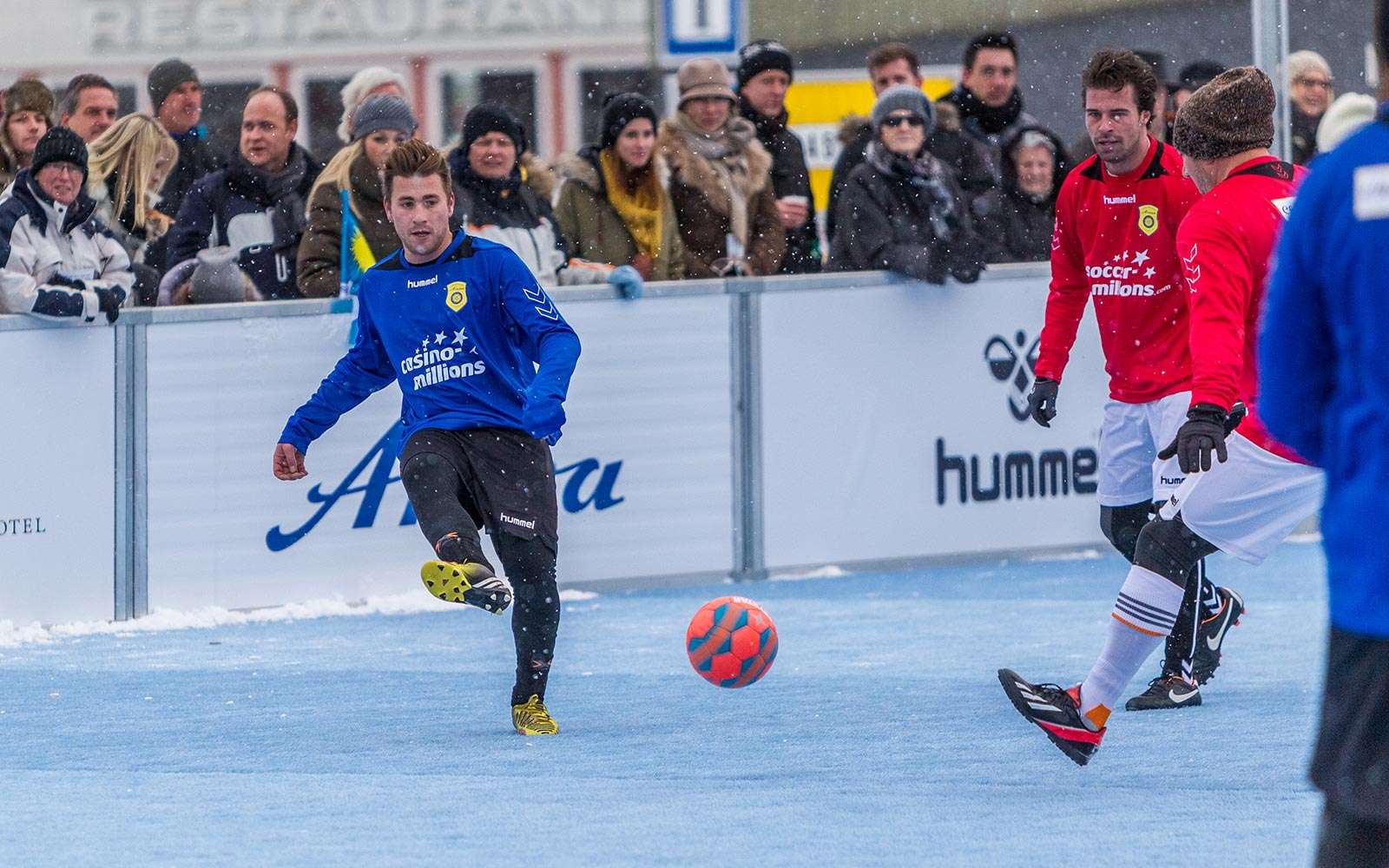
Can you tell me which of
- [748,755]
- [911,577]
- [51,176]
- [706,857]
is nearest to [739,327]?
[911,577]

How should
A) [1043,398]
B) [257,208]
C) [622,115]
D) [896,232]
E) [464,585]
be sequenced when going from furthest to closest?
[896,232] < [622,115] < [257,208] < [1043,398] < [464,585]

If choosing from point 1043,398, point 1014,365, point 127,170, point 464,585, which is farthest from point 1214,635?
point 127,170

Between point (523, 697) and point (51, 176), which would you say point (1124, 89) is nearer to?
point (523, 697)

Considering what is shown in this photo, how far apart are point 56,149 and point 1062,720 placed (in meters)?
4.95

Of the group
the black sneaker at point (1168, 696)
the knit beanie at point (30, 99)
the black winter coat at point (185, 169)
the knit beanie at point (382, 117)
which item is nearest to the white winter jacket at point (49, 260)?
the knit beanie at point (30, 99)

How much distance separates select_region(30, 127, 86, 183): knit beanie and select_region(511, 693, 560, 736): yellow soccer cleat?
3413mm

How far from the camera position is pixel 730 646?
7.25m

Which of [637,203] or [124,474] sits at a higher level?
[637,203]

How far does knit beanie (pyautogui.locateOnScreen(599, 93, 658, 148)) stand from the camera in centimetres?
1069

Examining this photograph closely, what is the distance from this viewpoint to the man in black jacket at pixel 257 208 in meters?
10.2

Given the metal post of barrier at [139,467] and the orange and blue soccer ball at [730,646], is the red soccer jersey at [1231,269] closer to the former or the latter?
the orange and blue soccer ball at [730,646]

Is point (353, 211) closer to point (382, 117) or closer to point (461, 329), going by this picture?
point (382, 117)

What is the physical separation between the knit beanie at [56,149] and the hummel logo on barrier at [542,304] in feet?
10.0

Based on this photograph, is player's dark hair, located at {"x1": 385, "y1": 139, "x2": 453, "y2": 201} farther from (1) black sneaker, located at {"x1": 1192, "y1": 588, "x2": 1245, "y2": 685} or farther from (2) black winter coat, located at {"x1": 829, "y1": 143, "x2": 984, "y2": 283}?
(2) black winter coat, located at {"x1": 829, "y1": 143, "x2": 984, "y2": 283}
